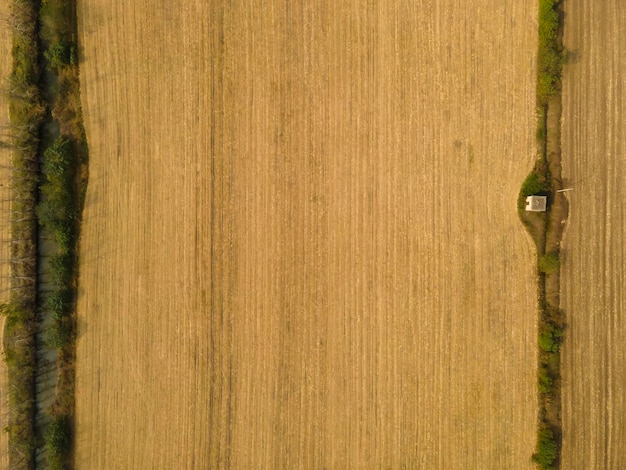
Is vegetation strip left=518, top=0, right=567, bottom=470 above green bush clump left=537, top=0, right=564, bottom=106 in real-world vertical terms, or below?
below

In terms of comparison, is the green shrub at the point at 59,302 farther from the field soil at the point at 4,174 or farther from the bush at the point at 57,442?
the bush at the point at 57,442

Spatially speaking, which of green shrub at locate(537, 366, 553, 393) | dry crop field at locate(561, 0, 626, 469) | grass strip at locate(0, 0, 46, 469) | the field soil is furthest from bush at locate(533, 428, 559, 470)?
the field soil

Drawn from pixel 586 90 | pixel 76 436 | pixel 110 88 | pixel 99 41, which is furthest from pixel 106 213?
pixel 586 90

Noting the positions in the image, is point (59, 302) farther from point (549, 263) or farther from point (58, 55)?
point (549, 263)

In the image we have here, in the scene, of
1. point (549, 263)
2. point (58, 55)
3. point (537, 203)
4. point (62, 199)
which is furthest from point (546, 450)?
point (58, 55)

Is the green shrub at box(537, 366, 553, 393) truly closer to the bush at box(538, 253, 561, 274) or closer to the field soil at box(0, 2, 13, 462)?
the bush at box(538, 253, 561, 274)

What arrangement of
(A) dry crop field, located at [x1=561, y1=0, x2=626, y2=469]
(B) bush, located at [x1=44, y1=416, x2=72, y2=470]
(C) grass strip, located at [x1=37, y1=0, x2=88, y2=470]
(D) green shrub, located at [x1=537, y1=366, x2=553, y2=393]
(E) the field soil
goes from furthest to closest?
(E) the field soil
(C) grass strip, located at [x1=37, y1=0, x2=88, y2=470]
(B) bush, located at [x1=44, y1=416, x2=72, y2=470]
(A) dry crop field, located at [x1=561, y1=0, x2=626, y2=469]
(D) green shrub, located at [x1=537, y1=366, x2=553, y2=393]

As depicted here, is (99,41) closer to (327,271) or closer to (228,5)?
(228,5)
